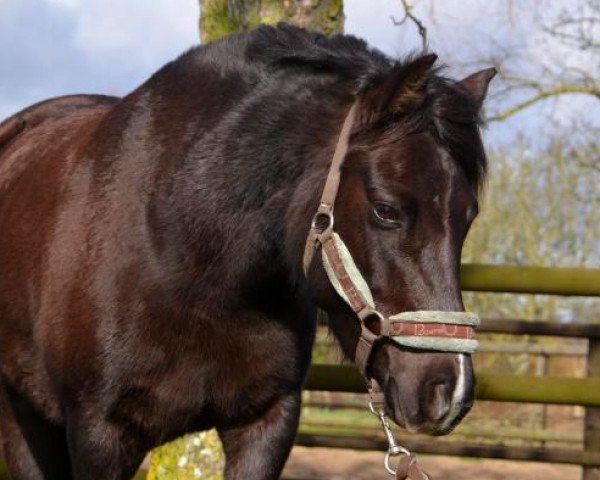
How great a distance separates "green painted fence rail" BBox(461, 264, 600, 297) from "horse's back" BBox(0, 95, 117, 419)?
213cm

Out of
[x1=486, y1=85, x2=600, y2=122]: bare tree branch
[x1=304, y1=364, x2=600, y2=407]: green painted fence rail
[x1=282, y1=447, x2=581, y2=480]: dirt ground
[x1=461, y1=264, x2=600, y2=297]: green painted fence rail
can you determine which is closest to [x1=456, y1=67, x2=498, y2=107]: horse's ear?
[x1=461, y1=264, x2=600, y2=297]: green painted fence rail

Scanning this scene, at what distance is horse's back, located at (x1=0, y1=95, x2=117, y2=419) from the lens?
11.6ft

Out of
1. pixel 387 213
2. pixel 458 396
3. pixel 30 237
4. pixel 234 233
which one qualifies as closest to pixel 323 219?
pixel 387 213

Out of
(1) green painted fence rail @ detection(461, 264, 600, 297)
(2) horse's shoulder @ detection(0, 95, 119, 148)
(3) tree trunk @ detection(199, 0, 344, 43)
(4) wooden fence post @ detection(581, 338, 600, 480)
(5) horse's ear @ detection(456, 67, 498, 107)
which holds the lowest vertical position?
(4) wooden fence post @ detection(581, 338, 600, 480)

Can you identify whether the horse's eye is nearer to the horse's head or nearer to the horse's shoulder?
the horse's head

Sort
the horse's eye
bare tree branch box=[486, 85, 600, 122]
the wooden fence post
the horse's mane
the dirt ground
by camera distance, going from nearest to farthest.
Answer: the horse's eye → the horse's mane → the wooden fence post → the dirt ground → bare tree branch box=[486, 85, 600, 122]

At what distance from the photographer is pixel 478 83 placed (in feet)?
10.1

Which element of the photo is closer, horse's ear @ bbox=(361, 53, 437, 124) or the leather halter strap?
the leather halter strap

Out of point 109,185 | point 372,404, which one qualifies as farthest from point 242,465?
point 109,185

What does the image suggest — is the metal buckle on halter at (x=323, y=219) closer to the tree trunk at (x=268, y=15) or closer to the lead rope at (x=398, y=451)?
the lead rope at (x=398, y=451)

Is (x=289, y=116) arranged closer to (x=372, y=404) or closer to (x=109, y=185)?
(x=109, y=185)

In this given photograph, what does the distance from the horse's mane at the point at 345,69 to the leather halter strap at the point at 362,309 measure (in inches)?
6.9

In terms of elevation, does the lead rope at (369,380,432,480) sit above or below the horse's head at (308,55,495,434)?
below

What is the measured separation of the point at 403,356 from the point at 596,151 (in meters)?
12.7
